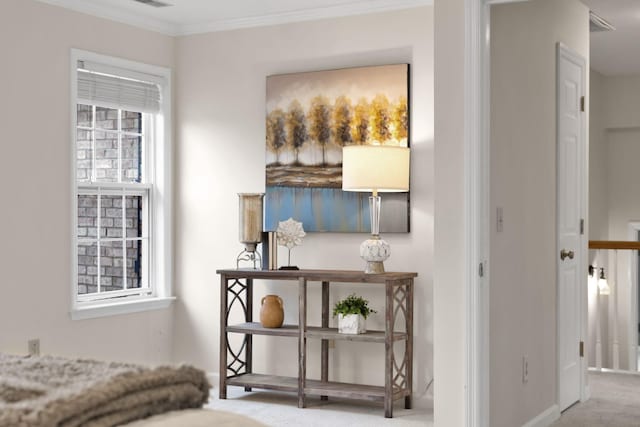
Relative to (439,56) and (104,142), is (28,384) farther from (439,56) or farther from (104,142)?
(104,142)

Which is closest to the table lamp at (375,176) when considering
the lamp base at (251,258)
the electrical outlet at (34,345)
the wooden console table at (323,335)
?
the wooden console table at (323,335)

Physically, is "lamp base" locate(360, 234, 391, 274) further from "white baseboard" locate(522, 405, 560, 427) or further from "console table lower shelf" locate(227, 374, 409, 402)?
"white baseboard" locate(522, 405, 560, 427)

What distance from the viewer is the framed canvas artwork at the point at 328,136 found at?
17.9ft

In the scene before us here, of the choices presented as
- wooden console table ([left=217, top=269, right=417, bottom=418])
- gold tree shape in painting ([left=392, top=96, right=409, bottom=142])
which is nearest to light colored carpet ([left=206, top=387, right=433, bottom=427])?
wooden console table ([left=217, top=269, right=417, bottom=418])

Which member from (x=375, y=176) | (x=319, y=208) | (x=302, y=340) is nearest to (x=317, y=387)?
(x=302, y=340)

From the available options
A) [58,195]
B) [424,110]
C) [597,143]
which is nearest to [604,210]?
[597,143]

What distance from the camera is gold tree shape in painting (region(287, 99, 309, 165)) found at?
5.78 meters

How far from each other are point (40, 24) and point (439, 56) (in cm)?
261

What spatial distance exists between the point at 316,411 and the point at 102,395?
12.7 feet

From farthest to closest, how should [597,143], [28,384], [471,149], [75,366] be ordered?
1. [597,143]
2. [471,149]
3. [75,366]
4. [28,384]

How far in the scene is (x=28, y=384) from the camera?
5.26 feet

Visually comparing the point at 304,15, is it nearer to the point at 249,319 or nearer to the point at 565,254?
the point at 249,319

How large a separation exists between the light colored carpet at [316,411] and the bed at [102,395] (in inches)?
125

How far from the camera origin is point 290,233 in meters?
5.59
